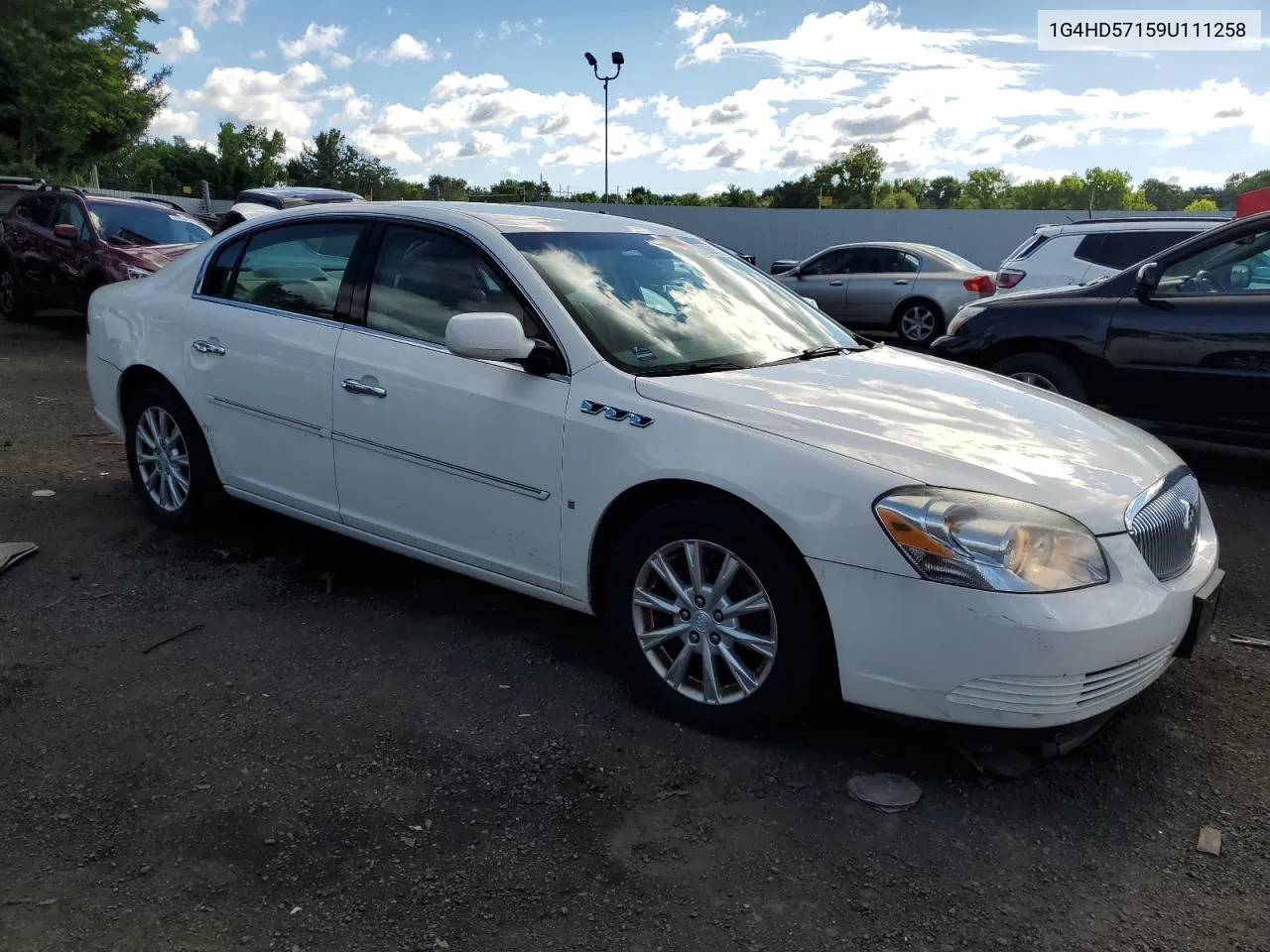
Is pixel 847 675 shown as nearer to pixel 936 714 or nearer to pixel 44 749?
pixel 936 714

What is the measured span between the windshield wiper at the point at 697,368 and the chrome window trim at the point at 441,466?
54 cm

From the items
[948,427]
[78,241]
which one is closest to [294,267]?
[948,427]

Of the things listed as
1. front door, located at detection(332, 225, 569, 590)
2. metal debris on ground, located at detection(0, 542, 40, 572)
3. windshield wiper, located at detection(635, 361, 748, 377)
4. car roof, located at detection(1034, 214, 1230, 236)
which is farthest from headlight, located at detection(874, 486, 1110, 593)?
car roof, located at detection(1034, 214, 1230, 236)

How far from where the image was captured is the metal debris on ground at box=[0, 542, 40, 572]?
4.69 meters

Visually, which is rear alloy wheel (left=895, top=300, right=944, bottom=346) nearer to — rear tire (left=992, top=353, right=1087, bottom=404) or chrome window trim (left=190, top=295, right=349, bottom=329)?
rear tire (left=992, top=353, right=1087, bottom=404)

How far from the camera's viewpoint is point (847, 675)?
2.99 meters

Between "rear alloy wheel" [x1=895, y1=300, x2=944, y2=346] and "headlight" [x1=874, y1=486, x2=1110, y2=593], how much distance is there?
40.1 feet

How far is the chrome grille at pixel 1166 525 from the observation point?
3.06 meters

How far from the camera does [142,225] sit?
39.1ft

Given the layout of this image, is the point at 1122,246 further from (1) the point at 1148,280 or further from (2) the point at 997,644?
(2) the point at 997,644

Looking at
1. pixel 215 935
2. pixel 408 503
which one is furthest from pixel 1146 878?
pixel 408 503

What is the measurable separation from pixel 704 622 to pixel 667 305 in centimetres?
127

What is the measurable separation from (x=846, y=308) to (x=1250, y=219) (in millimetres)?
9392

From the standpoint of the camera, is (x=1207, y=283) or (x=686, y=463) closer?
(x=686, y=463)
